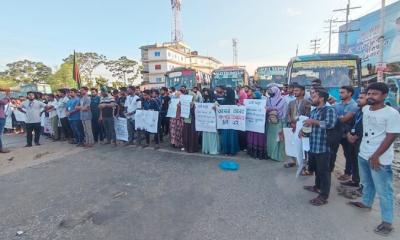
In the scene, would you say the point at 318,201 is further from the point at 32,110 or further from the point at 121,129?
the point at 32,110

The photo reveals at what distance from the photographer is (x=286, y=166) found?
20.8 feet

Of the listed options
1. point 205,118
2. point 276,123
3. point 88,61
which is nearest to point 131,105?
point 205,118

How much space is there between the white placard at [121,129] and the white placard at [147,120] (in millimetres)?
479

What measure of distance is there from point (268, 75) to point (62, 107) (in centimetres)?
1759

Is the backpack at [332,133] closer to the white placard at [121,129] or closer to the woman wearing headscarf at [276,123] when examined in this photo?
the woman wearing headscarf at [276,123]

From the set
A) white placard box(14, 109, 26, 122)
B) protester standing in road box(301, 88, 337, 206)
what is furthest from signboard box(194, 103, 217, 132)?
white placard box(14, 109, 26, 122)

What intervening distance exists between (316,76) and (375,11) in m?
22.1

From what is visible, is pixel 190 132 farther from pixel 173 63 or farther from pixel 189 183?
pixel 173 63

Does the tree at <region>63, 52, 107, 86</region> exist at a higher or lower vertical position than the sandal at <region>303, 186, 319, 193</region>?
higher

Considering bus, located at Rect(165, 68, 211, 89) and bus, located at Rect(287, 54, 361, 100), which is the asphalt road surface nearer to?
bus, located at Rect(287, 54, 361, 100)

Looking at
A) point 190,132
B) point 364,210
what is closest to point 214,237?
point 364,210

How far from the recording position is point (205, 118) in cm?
764

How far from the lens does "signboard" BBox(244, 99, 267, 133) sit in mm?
6863

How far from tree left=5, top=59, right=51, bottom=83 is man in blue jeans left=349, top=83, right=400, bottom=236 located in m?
81.7
